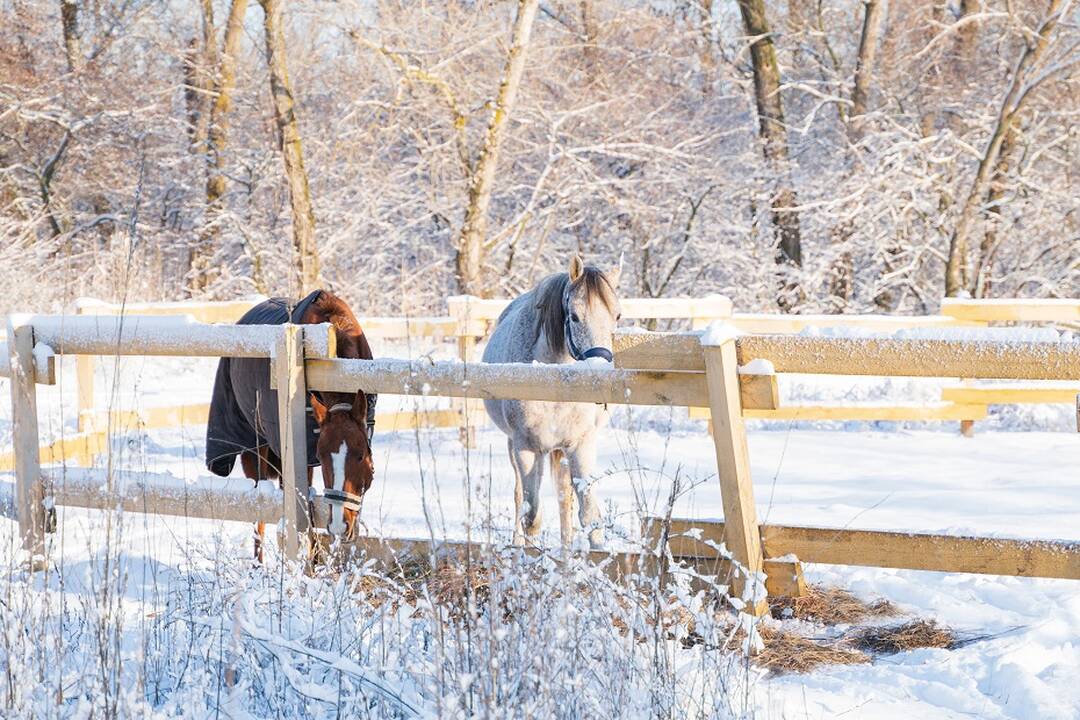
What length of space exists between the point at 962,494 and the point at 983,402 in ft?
10.0

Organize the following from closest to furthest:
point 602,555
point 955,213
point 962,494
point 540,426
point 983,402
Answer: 1. point 602,555
2. point 540,426
3. point 962,494
4. point 983,402
5. point 955,213

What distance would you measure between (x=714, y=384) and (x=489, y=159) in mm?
10851

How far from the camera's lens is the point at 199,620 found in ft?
9.36

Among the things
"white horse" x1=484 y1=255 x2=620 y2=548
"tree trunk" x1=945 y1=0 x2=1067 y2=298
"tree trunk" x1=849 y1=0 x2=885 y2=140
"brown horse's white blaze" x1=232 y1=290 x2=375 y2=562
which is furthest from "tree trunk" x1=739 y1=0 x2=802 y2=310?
"brown horse's white blaze" x1=232 y1=290 x2=375 y2=562

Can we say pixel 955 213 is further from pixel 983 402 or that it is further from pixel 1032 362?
pixel 1032 362

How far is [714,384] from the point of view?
3.65 metres

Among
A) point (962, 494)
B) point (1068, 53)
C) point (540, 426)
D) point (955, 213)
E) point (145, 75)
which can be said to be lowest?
point (962, 494)

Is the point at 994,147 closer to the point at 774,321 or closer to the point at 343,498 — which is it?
the point at 774,321

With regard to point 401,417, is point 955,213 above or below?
above

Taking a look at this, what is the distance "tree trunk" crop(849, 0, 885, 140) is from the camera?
15867mm

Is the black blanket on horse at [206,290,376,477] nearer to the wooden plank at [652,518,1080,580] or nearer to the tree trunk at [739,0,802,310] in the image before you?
the wooden plank at [652,518,1080,580]

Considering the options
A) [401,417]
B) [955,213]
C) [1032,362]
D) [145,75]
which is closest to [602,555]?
[1032,362]

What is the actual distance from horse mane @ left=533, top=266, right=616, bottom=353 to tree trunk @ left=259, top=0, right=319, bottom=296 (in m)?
8.62

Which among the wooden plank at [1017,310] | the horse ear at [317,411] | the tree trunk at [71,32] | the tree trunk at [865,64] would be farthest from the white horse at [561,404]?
the tree trunk at [71,32]
